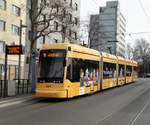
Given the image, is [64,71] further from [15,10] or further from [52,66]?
[15,10]

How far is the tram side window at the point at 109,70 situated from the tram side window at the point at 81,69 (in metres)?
3.51

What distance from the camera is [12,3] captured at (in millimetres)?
62531

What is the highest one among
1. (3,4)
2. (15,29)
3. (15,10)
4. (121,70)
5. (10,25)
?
(3,4)

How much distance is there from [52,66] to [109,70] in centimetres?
1291

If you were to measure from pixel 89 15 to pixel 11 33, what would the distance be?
66.0ft

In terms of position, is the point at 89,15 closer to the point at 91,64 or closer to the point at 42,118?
the point at 91,64

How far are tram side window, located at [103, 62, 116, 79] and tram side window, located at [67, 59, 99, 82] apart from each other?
138 inches

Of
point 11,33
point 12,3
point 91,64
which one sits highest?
point 12,3

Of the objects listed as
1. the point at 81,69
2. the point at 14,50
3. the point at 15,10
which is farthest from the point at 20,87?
the point at 15,10

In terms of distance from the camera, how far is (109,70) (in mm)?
35562

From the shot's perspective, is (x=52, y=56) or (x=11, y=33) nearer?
(x=52, y=56)

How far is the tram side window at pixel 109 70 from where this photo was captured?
33.5 m

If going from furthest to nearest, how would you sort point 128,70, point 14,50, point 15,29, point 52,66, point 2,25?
1. point 15,29
2. point 2,25
3. point 128,70
4. point 14,50
5. point 52,66

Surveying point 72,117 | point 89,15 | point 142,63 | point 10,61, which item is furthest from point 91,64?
point 142,63
